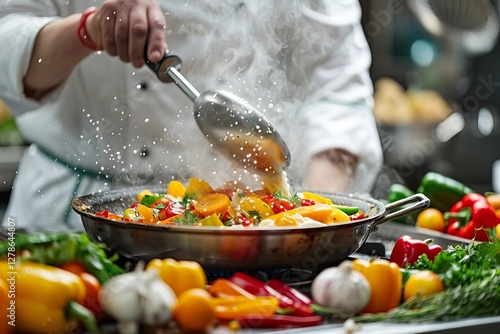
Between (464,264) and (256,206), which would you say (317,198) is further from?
(464,264)

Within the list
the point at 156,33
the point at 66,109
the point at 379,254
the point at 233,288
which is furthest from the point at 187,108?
the point at 233,288

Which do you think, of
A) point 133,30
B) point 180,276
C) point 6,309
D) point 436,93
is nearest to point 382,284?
point 180,276

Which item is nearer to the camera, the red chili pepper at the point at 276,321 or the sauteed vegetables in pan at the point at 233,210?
the red chili pepper at the point at 276,321

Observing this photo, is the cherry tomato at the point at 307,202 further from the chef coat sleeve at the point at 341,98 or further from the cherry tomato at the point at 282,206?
the chef coat sleeve at the point at 341,98

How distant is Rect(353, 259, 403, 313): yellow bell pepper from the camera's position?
1063 mm

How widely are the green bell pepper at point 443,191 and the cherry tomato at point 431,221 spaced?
0.19m

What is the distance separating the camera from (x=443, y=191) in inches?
83.0

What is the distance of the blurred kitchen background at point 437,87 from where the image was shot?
3.94 m

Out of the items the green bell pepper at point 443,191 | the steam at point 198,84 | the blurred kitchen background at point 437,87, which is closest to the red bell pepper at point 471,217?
the green bell pepper at point 443,191

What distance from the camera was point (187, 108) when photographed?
6.40 feet

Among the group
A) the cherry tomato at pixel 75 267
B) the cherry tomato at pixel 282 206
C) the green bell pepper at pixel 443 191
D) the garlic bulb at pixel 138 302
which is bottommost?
the green bell pepper at pixel 443 191

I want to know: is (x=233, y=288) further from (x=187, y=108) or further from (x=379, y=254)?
(x=187, y=108)

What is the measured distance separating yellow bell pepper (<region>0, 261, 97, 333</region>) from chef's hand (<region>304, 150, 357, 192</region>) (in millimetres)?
1045

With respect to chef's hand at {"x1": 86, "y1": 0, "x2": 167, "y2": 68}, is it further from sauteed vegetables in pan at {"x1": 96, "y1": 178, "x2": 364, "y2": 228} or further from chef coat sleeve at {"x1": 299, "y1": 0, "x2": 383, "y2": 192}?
chef coat sleeve at {"x1": 299, "y1": 0, "x2": 383, "y2": 192}
